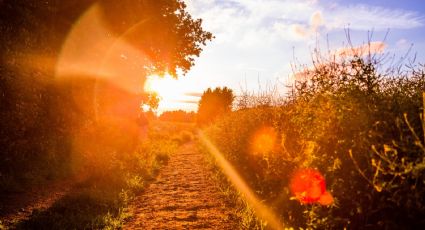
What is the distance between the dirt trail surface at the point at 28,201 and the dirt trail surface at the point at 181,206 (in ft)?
6.79

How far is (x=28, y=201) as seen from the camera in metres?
9.00

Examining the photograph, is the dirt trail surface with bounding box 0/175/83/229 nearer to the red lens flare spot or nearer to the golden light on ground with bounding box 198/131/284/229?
the golden light on ground with bounding box 198/131/284/229

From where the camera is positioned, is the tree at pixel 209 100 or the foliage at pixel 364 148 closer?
the foliage at pixel 364 148

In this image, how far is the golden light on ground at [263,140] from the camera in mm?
9148

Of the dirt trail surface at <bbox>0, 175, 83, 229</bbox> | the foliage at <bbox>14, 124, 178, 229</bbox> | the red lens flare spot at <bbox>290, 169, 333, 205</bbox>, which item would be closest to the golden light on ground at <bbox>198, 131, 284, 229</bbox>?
the red lens flare spot at <bbox>290, 169, 333, 205</bbox>

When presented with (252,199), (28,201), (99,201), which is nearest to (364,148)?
(252,199)

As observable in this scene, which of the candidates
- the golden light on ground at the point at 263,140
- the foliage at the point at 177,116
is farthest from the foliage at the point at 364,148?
the foliage at the point at 177,116

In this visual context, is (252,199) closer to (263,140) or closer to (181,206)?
(263,140)

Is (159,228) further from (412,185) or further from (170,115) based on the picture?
(170,115)

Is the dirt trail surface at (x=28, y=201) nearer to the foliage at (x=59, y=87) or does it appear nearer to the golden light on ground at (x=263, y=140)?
the foliage at (x=59, y=87)

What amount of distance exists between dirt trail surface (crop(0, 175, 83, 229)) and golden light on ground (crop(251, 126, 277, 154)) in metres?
5.42

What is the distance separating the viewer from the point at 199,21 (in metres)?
22.9

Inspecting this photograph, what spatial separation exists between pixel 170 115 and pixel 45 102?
124m

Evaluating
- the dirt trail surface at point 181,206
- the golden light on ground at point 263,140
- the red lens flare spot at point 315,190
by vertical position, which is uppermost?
the golden light on ground at point 263,140
